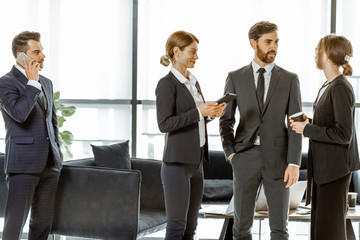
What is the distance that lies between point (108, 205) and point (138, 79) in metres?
2.29

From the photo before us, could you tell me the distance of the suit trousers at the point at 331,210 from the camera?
2863 mm

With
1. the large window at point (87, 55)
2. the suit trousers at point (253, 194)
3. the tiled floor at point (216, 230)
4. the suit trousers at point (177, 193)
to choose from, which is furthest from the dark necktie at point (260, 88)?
the large window at point (87, 55)

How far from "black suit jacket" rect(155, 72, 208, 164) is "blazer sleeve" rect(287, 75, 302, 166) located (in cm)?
52

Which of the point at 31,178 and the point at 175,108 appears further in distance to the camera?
the point at 31,178

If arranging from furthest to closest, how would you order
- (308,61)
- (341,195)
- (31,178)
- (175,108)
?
(308,61) → (31,178) → (175,108) → (341,195)

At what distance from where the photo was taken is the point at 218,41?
19.1 feet

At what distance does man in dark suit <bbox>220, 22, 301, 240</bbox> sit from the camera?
3041 millimetres

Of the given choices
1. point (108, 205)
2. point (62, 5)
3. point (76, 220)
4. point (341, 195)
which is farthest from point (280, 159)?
point (62, 5)

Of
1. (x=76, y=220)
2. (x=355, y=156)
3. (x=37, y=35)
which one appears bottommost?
(x=76, y=220)

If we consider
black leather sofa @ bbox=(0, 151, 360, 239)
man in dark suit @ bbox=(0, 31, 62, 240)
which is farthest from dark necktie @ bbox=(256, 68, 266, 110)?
man in dark suit @ bbox=(0, 31, 62, 240)

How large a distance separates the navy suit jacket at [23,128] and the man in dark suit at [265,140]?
1.21 metres

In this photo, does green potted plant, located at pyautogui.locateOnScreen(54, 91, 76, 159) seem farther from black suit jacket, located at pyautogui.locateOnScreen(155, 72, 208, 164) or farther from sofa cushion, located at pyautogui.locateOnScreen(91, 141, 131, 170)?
black suit jacket, located at pyautogui.locateOnScreen(155, 72, 208, 164)

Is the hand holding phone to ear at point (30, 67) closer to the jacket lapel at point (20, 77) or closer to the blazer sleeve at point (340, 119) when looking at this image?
the jacket lapel at point (20, 77)

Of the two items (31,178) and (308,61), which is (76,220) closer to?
(31,178)
